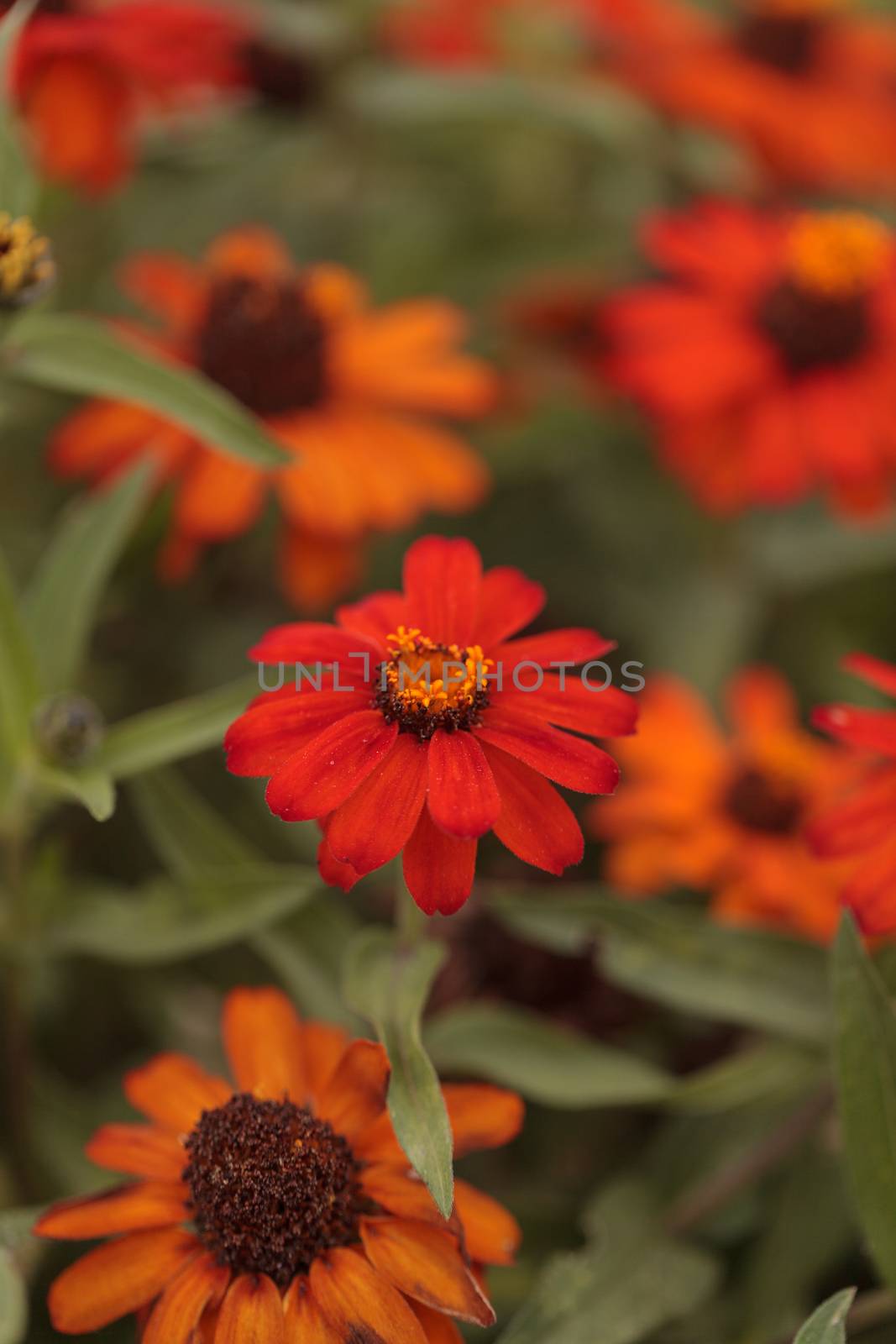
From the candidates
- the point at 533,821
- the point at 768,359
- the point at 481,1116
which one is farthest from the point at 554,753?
the point at 768,359

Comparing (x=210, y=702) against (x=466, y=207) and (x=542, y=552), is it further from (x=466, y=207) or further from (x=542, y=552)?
(x=466, y=207)

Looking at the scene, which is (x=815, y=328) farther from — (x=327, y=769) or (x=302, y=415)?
(x=327, y=769)

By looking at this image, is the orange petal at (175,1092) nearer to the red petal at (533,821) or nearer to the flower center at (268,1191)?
the flower center at (268,1191)

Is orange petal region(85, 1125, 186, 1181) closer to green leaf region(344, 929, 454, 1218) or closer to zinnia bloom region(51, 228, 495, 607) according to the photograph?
green leaf region(344, 929, 454, 1218)

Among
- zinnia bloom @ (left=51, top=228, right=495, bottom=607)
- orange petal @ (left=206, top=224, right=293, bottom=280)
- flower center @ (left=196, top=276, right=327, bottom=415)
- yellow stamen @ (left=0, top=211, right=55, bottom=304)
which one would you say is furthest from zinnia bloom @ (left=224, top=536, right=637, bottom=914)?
orange petal @ (left=206, top=224, right=293, bottom=280)

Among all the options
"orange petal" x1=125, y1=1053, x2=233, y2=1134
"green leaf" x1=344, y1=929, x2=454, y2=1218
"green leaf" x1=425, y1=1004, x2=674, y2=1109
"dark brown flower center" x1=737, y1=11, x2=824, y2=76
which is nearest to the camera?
"green leaf" x1=344, y1=929, x2=454, y2=1218

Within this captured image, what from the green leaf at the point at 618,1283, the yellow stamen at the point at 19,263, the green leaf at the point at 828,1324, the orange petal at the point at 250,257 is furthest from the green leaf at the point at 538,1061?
the orange petal at the point at 250,257

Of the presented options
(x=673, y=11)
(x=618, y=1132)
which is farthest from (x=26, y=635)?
(x=673, y=11)

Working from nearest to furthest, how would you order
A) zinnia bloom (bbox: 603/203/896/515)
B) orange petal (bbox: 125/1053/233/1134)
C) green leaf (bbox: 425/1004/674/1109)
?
1. orange petal (bbox: 125/1053/233/1134)
2. green leaf (bbox: 425/1004/674/1109)
3. zinnia bloom (bbox: 603/203/896/515)
